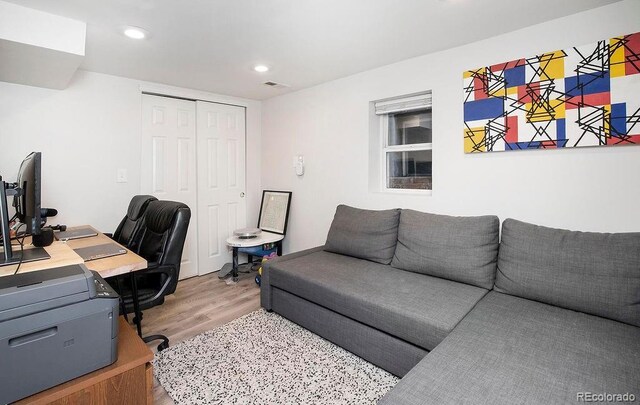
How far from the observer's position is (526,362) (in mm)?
1290

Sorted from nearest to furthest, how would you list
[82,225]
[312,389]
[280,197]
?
1. [312,389]
2. [82,225]
3. [280,197]

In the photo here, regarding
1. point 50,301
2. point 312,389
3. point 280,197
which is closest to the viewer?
point 50,301

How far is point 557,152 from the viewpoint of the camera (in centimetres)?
204

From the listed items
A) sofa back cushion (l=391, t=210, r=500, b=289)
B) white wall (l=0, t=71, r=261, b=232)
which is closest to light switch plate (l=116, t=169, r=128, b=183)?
white wall (l=0, t=71, r=261, b=232)

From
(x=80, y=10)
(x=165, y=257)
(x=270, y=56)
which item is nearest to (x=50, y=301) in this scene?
(x=165, y=257)

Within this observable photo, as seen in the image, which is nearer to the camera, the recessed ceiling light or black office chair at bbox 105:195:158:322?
the recessed ceiling light

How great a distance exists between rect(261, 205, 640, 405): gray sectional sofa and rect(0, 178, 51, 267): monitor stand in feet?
4.99

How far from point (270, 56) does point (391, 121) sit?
131cm

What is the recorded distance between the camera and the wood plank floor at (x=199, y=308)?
8.13 ft

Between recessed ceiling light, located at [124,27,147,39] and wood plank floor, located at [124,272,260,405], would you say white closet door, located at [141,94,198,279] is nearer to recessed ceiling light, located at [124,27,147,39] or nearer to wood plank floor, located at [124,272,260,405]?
wood plank floor, located at [124,272,260,405]

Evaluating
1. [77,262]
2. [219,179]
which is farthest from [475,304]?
[219,179]

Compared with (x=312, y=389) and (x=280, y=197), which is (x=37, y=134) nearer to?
(x=280, y=197)

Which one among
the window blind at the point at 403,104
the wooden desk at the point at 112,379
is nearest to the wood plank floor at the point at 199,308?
the wooden desk at the point at 112,379

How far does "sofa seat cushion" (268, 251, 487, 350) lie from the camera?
1.72 metres
